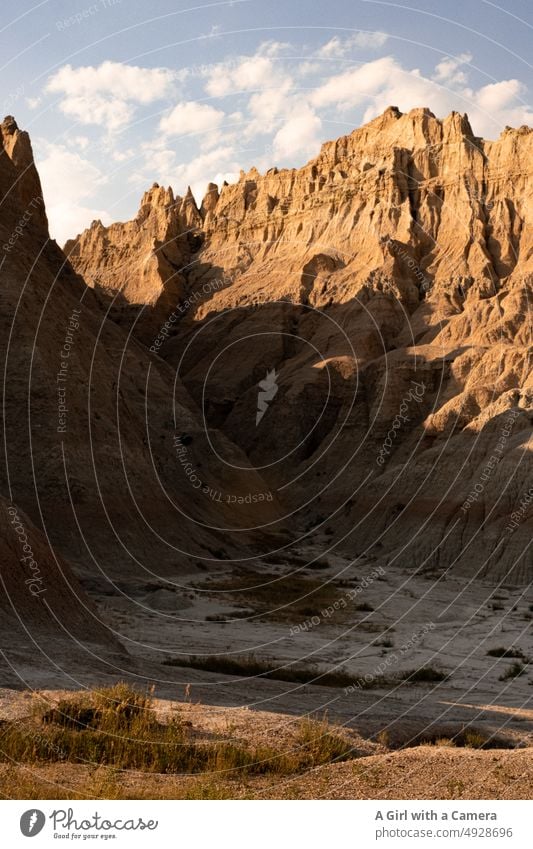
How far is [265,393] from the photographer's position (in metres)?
79.8

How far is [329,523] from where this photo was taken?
5881 cm

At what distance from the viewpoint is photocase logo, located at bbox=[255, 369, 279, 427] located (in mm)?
78250

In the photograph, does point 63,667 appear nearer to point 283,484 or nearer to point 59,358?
point 59,358

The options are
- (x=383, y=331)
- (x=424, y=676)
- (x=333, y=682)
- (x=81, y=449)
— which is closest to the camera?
(x=333, y=682)

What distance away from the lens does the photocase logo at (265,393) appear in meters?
78.2

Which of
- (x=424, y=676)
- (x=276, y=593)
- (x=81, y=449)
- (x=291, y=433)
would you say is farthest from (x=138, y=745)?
(x=291, y=433)

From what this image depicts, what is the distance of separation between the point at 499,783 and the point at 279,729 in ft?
11.1
